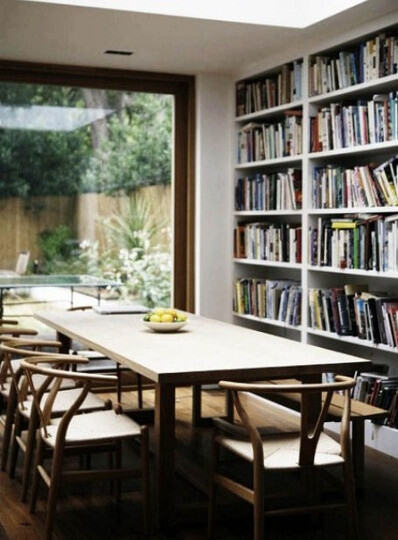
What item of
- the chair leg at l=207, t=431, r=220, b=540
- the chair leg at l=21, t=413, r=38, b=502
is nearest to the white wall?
the chair leg at l=21, t=413, r=38, b=502

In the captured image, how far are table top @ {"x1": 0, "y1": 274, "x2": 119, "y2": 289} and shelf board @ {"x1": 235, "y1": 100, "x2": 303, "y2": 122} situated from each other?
1.70m

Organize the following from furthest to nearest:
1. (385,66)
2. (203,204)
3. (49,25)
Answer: (203,204) < (49,25) < (385,66)

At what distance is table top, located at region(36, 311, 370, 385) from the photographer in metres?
3.82

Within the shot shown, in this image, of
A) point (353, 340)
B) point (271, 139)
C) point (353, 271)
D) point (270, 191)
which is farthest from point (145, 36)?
point (353, 340)

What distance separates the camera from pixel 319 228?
6277mm

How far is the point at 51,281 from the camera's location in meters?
7.41

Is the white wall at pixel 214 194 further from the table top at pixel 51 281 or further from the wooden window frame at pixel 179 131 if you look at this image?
the table top at pixel 51 281

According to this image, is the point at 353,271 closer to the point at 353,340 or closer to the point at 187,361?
the point at 353,340

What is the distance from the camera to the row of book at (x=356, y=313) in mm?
5555

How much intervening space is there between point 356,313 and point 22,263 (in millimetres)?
2821

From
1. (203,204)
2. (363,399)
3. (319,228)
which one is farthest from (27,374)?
(203,204)

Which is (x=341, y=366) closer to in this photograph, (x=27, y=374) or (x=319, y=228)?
(x=27, y=374)

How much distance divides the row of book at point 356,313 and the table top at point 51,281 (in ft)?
6.51

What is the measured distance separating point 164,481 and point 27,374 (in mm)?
745
